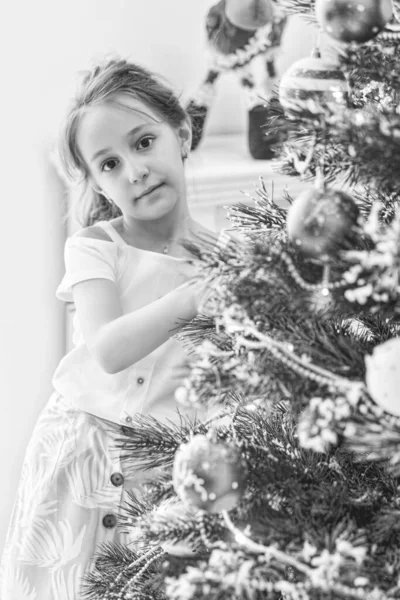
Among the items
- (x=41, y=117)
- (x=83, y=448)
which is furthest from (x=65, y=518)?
(x=41, y=117)

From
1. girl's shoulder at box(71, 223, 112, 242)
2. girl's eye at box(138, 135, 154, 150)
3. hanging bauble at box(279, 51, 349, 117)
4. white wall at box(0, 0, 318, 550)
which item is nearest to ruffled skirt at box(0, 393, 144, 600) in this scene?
girl's shoulder at box(71, 223, 112, 242)

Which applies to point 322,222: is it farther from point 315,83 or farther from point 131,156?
point 131,156

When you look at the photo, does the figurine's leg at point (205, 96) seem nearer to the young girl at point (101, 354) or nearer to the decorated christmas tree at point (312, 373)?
the young girl at point (101, 354)

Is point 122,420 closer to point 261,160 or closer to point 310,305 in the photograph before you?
point 310,305

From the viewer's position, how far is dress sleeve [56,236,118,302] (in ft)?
3.17

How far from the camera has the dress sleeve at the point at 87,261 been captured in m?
0.97

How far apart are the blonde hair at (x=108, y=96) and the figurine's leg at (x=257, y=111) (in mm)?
431

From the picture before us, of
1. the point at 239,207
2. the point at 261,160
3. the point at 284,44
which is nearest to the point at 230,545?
the point at 239,207

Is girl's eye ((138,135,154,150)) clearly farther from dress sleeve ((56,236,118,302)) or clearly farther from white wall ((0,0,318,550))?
white wall ((0,0,318,550))

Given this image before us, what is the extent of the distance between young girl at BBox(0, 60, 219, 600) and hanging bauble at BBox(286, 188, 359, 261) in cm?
42

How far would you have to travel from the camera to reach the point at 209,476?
1.67 ft

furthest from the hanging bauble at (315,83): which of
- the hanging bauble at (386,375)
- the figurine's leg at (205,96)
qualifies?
the figurine's leg at (205,96)

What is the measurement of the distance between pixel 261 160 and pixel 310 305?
3.55ft

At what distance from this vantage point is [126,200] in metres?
0.97
